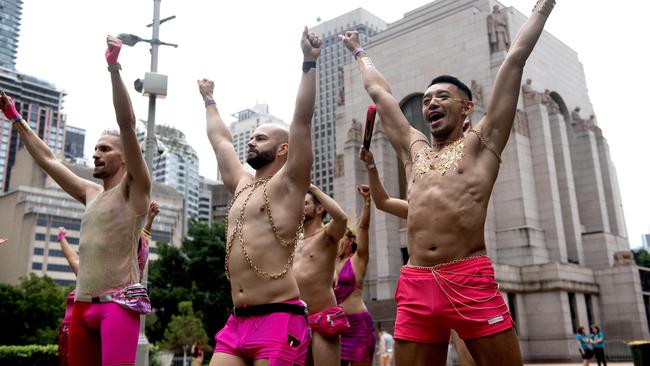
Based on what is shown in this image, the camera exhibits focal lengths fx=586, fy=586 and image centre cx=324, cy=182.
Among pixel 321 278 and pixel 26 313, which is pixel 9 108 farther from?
pixel 26 313

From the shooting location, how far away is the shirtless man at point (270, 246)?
3963mm

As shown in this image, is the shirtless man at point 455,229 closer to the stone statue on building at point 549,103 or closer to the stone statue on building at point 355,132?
the stone statue on building at point 549,103

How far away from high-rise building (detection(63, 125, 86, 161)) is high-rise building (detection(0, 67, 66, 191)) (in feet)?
14.8

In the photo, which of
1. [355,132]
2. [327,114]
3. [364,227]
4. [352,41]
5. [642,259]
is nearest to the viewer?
[352,41]

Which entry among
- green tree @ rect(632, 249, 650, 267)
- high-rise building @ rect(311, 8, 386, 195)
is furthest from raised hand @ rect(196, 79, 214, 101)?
high-rise building @ rect(311, 8, 386, 195)

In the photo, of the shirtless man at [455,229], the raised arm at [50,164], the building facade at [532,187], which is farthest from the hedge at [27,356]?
the building facade at [532,187]

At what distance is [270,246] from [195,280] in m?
36.5

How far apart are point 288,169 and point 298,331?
1.18 metres

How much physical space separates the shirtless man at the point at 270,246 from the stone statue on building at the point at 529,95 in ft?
99.6

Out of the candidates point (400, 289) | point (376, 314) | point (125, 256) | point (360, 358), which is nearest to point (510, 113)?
point (400, 289)

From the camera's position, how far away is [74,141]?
142875mm

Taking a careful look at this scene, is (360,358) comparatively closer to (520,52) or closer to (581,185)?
(520,52)

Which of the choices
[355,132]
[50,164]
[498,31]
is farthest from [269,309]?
[355,132]

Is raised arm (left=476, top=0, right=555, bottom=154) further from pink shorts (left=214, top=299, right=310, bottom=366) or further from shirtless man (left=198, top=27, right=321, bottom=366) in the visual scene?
pink shorts (left=214, top=299, right=310, bottom=366)
